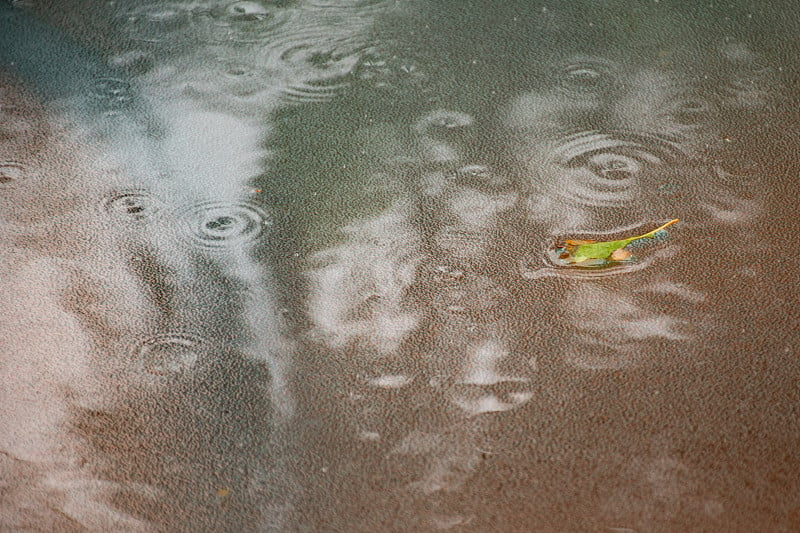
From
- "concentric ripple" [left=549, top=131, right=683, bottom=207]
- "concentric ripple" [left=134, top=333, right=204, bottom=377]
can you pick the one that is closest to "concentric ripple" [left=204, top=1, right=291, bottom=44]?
"concentric ripple" [left=549, top=131, right=683, bottom=207]

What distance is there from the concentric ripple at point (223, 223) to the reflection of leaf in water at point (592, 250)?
62cm

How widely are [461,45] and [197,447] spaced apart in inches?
57.9

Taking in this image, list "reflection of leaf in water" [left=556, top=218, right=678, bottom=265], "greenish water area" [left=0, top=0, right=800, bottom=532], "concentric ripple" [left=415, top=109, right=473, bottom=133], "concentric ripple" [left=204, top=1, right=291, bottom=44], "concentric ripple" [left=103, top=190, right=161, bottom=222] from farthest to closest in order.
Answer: "concentric ripple" [left=204, top=1, right=291, bottom=44]
"concentric ripple" [left=415, top=109, right=473, bottom=133]
"concentric ripple" [left=103, top=190, right=161, bottom=222]
"reflection of leaf in water" [left=556, top=218, right=678, bottom=265]
"greenish water area" [left=0, top=0, right=800, bottom=532]

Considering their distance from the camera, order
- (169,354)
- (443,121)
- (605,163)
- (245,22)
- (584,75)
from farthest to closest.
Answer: (245,22)
(584,75)
(443,121)
(605,163)
(169,354)

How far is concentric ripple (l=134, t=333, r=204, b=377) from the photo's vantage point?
144cm

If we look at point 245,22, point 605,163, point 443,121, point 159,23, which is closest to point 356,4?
point 245,22

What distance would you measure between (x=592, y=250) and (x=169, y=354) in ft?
2.72

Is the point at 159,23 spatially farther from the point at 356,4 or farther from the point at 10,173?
the point at 10,173

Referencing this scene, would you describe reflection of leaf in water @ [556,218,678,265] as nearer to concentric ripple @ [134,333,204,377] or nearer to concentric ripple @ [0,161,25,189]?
concentric ripple @ [134,333,204,377]

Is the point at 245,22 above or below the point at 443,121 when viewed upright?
above

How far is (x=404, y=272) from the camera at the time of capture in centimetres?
162

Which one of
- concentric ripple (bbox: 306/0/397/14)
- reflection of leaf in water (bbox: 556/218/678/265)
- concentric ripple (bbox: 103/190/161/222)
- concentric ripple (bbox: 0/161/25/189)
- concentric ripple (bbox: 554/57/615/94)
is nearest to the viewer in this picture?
reflection of leaf in water (bbox: 556/218/678/265)

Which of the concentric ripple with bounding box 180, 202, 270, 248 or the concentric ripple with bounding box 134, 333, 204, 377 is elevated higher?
the concentric ripple with bounding box 180, 202, 270, 248

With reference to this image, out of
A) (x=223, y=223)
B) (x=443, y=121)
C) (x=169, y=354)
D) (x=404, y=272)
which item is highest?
(x=443, y=121)
